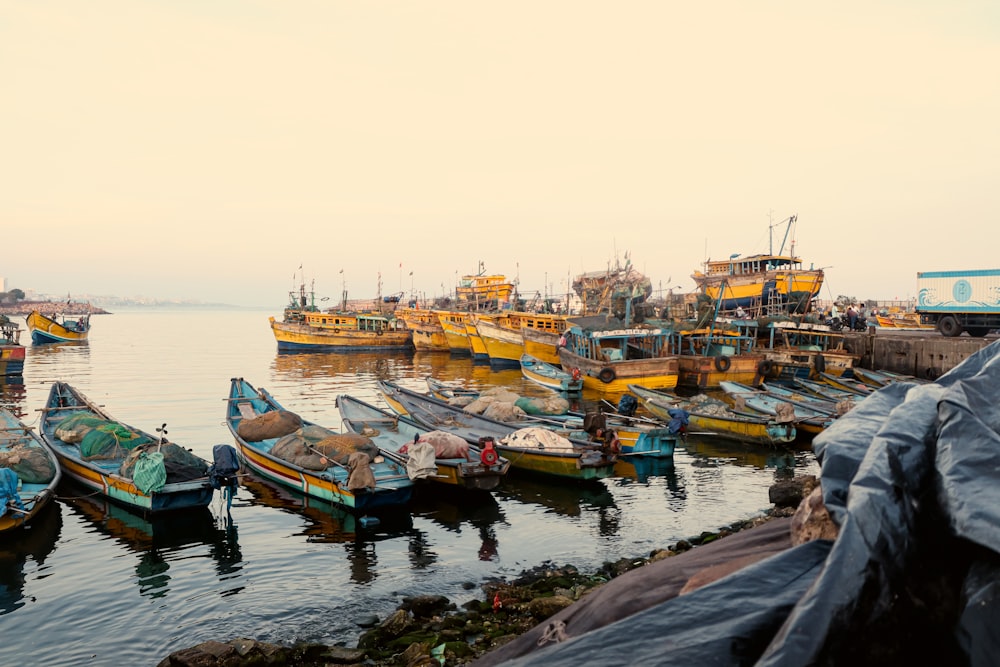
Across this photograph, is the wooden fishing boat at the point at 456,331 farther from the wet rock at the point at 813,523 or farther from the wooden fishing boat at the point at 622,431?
the wet rock at the point at 813,523

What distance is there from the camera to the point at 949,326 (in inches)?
1398

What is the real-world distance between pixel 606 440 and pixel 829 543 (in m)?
14.8

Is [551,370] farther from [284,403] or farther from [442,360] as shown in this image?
[442,360]

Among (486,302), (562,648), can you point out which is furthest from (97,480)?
(486,302)

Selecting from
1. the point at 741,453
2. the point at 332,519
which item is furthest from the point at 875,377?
the point at 332,519

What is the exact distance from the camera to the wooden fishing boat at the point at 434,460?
47.7ft

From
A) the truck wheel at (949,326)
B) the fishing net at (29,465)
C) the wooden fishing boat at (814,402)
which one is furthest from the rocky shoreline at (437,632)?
the truck wheel at (949,326)

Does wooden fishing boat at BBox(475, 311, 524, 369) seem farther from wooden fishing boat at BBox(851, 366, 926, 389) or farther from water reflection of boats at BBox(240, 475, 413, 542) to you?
water reflection of boats at BBox(240, 475, 413, 542)

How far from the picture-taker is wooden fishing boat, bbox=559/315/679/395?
33.0 m

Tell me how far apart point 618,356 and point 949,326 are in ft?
60.3

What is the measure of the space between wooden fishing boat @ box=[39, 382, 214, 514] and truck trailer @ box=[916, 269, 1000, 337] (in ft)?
119

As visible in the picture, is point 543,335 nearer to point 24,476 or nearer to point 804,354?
point 804,354

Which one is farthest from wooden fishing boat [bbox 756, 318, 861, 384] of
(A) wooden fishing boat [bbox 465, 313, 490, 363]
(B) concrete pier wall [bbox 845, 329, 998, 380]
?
(A) wooden fishing boat [bbox 465, 313, 490, 363]

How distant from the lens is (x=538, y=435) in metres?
17.8
